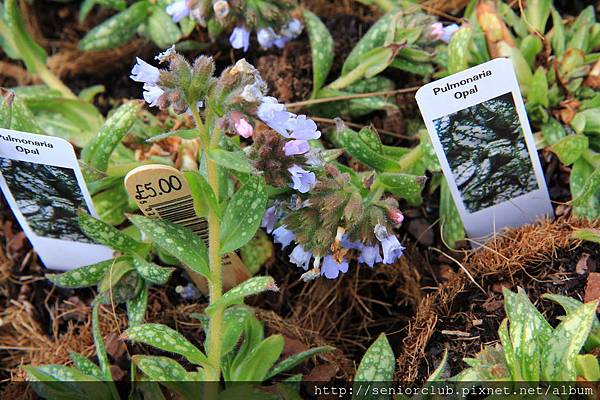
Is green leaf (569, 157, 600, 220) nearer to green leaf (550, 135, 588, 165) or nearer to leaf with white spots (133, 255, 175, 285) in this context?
green leaf (550, 135, 588, 165)

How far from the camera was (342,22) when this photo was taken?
191cm

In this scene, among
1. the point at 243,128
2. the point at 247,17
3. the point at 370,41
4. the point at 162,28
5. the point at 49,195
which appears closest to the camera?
the point at 243,128

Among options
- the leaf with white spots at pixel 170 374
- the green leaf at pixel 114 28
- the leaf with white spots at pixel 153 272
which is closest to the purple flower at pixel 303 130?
the leaf with white spots at pixel 153 272

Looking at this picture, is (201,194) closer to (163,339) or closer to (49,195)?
(163,339)

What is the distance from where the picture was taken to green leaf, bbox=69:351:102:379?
138 cm

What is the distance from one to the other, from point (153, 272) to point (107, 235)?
129mm

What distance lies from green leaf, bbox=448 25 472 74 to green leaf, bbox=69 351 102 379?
91 centimetres

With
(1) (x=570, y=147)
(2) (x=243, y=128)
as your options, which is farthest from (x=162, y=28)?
(1) (x=570, y=147)

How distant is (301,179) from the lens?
4.12 feet

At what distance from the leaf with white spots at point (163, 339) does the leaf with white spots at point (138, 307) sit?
166 millimetres

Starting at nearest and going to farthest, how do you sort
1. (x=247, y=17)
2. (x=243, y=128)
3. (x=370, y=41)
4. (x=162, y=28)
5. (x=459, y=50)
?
1. (x=243, y=128)
2. (x=459, y=50)
3. (x=247, y=17)
4. (x=370, y=41)
5. (x=162, y=28)

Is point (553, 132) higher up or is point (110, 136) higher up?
point (110, 136)

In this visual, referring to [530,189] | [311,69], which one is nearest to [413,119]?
[311,69]

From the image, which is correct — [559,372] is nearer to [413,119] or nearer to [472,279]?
[472,279]
